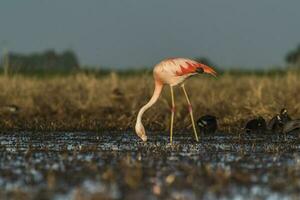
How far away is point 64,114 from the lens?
53.2ft

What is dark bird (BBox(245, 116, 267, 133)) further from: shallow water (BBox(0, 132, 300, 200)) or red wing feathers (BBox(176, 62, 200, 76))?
red wing feathers (BBox(176, 62, 200, 76))

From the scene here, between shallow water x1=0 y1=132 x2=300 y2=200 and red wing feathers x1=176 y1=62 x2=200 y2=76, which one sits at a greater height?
red wing feathers x1=176 y1=62 x2=200 y2=76

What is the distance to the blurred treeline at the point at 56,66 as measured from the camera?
2086 centimetres

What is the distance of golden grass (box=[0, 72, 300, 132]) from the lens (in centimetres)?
1488

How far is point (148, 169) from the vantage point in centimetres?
772

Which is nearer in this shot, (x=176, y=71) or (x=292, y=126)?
(x=176, y=71)

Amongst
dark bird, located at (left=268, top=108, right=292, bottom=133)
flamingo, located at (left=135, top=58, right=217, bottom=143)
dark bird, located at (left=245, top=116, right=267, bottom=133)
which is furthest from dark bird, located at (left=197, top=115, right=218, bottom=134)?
flamingo, located at (left=135, top=58, right=217, bottom=143)

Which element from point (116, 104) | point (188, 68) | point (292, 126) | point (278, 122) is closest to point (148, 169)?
point (188, 68)

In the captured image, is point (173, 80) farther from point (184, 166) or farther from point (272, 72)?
point (272, 72)

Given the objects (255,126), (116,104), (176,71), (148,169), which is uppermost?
(176,71)

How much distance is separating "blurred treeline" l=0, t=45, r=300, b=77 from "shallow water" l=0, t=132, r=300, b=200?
7156 millimetres

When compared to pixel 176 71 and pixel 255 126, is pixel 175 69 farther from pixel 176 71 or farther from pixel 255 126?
pixel 255 126

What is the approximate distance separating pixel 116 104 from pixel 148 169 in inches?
347

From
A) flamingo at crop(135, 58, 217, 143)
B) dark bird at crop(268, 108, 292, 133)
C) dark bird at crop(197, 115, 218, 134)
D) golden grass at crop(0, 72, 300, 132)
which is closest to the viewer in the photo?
flamingo at crop(135, 58, 217, 143)
